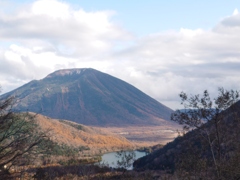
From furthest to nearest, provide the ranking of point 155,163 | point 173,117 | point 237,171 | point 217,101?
point 155,163, point 173,117, point 217,101, point 237,171

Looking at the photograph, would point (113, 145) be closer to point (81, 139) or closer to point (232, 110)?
point (81, 139)

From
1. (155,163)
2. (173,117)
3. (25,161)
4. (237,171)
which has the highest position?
(173,117)

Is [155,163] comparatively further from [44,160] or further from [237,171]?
[237,171]

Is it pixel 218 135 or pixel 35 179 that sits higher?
pixel 218 135

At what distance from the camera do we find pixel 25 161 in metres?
11.4

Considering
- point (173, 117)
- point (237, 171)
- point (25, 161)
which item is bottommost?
point (237, 171)

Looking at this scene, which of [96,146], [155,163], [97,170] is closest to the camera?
[97,170]

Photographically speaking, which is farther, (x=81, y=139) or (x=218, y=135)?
(x=81, y=139)

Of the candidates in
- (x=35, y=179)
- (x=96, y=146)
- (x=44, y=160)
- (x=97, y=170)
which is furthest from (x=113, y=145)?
(x=35, y=179)

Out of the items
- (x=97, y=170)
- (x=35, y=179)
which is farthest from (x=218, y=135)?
(x=97, y=170)

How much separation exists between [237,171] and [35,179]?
23.2 metres

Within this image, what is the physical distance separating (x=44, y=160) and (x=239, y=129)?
227 feet

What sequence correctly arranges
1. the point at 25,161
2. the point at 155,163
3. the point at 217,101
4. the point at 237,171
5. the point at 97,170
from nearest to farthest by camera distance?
the point at 25,161 → the point at 237,171 → the point at 217,101 → the point at 97,170 → the point at 155,163

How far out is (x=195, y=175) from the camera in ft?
65.6
